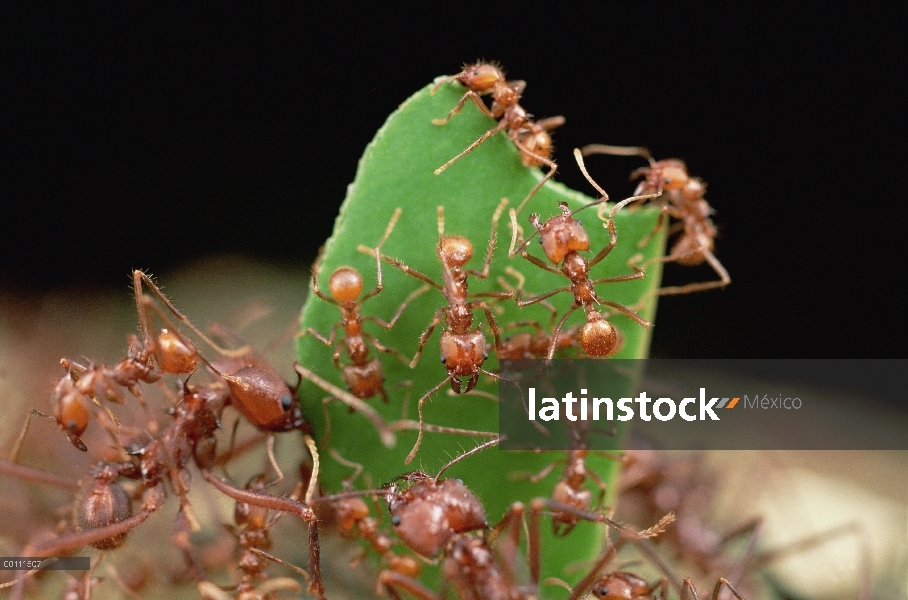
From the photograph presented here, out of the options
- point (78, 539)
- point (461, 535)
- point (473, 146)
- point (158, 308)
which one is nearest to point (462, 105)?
point (473, 146)

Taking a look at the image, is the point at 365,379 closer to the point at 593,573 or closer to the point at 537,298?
the point at 537,298

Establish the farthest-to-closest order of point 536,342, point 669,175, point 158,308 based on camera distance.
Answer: point 669,175 → point 536,342 → point 158,308

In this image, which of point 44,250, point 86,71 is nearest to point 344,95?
point 86,71

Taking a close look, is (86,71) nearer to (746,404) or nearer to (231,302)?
(231,302)

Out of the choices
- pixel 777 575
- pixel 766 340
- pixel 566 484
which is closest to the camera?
pixel 566 484

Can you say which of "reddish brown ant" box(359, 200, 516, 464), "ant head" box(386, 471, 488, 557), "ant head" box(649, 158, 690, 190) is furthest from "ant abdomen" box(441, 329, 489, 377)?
"ant head" box(649, 158, 690, 190)

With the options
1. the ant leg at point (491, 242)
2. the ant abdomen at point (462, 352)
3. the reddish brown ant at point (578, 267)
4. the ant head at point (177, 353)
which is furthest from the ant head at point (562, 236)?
the ant head at point (177, 353)
